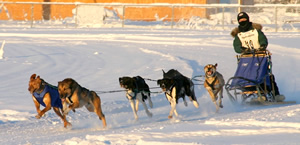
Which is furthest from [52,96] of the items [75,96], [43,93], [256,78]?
[256,78]

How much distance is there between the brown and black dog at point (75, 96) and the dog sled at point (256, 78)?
2.92 meters

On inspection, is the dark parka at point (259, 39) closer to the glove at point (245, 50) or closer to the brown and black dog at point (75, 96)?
the glove at point (245, 50)

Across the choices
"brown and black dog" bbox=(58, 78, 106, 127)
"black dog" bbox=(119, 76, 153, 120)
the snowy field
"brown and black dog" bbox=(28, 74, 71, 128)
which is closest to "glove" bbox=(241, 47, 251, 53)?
the snowy field

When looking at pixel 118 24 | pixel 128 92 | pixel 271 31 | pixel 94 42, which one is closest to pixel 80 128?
pixel 128 92

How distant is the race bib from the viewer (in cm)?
1104

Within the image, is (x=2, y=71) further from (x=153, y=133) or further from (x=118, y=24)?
(x=118, y=24)

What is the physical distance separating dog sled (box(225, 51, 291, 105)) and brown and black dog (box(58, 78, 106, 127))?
2.92 metres

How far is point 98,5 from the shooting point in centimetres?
2789

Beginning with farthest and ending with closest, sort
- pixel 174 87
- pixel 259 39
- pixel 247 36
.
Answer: pixel 247 36, pixel 259 39, pixel 174 87

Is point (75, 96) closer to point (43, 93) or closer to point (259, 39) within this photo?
point (43, 93)

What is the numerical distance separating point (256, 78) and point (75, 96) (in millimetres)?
3680

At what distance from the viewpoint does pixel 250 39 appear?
1109 cm

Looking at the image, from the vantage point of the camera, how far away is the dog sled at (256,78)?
10609 mm

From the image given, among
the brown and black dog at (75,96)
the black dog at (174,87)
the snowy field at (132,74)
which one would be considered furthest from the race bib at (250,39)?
the brown and black dog at (75,96)
